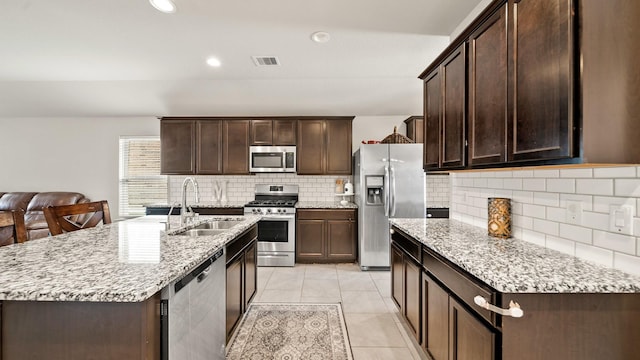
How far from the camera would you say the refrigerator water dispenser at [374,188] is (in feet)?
12.7

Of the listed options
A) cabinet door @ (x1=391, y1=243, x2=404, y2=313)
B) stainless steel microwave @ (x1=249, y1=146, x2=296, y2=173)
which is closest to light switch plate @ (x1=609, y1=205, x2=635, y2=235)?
cabinet door @ (x1=391, y1=243, x2=404, y2=313)

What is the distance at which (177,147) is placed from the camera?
4.55m

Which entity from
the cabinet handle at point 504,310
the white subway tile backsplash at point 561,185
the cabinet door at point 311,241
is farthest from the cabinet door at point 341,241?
the cabinet handle at point 504,310

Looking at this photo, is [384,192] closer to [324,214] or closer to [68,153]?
[324,214]

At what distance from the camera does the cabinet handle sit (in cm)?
101

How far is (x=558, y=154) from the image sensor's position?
1.13 metres

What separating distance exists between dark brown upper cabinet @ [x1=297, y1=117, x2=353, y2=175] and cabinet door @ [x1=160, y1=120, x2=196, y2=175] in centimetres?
181

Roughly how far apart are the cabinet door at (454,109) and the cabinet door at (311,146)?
8.05ft

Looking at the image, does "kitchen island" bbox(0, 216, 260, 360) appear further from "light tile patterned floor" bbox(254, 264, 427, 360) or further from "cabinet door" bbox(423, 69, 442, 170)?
"cabinet door" bbox(423, 69, 442, 170)

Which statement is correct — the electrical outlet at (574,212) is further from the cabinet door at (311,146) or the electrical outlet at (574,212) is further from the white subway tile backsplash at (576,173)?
the cabinet door at (311,146)

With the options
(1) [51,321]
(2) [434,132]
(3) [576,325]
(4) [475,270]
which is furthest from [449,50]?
(1) [51,321]

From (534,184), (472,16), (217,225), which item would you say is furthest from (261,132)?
(534,184)

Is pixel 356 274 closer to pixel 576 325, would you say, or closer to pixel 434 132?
pixel 434 132

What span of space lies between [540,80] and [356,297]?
2608 mm
